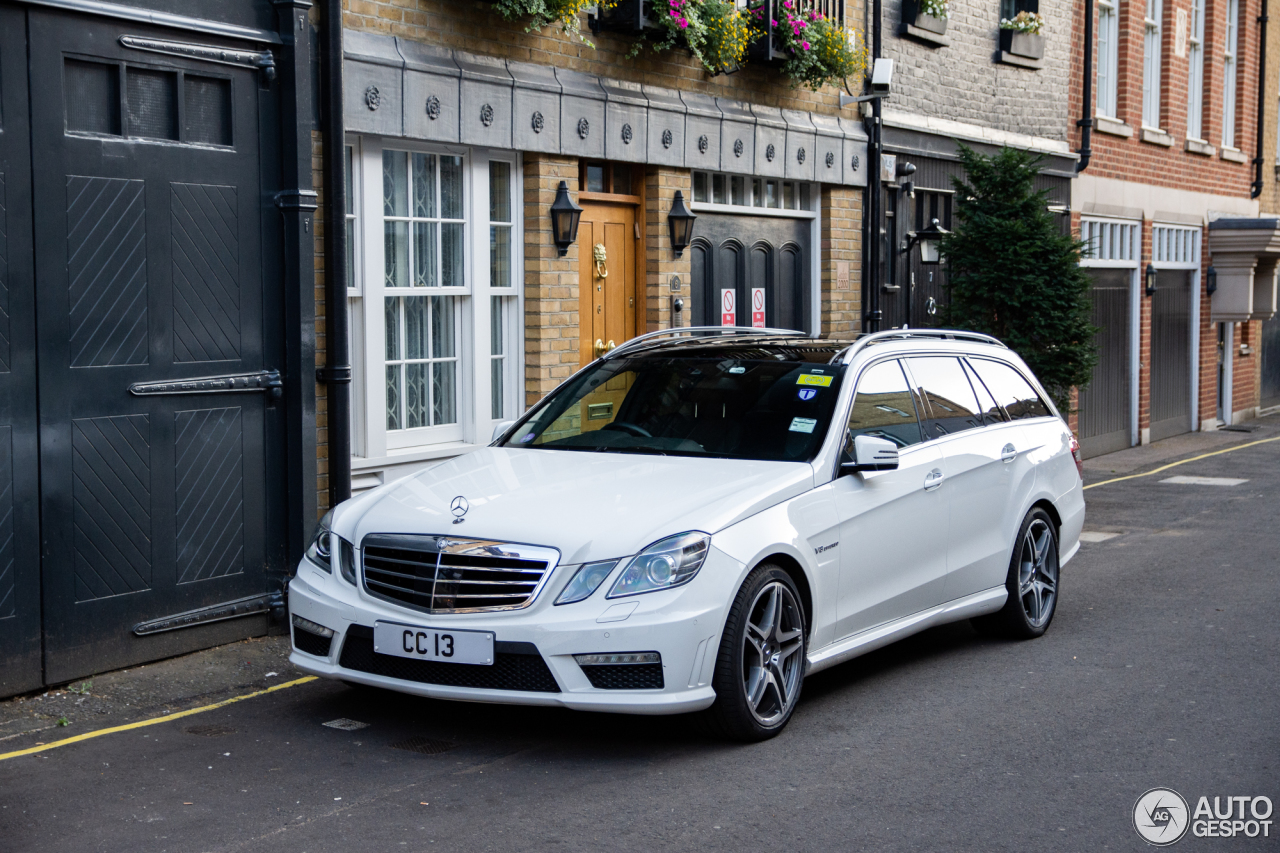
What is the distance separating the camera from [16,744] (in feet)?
19.8

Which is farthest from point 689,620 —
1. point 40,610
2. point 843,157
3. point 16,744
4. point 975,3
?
point 975,3

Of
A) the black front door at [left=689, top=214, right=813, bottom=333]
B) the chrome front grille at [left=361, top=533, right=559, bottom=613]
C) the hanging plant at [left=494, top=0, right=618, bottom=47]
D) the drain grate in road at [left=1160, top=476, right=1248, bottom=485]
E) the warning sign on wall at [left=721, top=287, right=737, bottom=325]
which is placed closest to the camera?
the chrome front grille at [left=361, top=533, right=559, bottom=613]

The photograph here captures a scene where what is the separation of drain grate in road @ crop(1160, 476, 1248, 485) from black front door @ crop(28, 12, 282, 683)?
432 inches

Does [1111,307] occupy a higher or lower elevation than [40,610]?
higher

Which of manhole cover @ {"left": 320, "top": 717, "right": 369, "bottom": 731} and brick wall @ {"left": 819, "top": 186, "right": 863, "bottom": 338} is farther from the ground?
brick wall @ {"left": 819, "top": 186, "right": 863, "bottom": 338}

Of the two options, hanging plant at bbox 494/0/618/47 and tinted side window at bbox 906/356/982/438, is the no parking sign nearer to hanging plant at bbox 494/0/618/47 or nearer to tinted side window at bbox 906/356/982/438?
hanging plant at bbox 494/0/618/47

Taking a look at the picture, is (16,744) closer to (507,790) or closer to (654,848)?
(507,790)

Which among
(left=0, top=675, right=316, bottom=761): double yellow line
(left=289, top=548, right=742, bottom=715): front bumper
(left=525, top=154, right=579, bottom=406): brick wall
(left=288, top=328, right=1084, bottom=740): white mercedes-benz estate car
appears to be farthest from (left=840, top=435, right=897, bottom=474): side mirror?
(left=525, top=154, right=579, bottom=406): brick wall

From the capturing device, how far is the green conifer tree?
44.4 ft

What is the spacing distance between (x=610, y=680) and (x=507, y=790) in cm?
55

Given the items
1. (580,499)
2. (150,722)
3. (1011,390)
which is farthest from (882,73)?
(150,722)

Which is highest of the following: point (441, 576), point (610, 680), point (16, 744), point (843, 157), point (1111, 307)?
point (843, 157)

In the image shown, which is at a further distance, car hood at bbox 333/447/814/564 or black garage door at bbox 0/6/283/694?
black garage door at bbox 0/6/283/694

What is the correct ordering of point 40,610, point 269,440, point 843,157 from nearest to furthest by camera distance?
point 40,610 → point 269,440 → point 843,157
